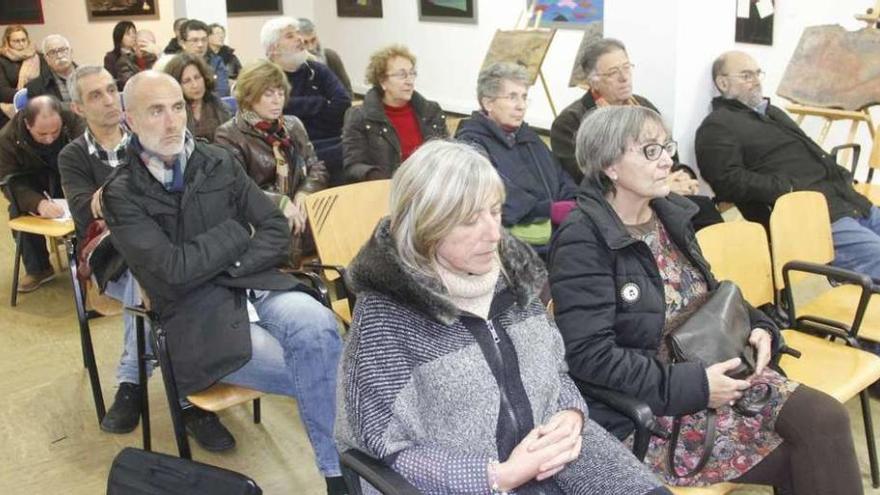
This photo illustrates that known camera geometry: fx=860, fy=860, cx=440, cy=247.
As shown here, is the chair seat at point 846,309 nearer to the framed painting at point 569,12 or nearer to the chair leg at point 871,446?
the chair leg at point 871,446

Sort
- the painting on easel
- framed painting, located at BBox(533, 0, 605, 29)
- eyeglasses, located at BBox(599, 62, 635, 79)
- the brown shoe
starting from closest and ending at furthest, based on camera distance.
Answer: eyeglasses, located at BBox(599, 62, 635, 79)
the brown shoe
the painting on easel
framed painting, located at BBox(533, 0, 605, 29)

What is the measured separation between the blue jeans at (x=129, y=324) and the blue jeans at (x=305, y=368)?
0.48 metres

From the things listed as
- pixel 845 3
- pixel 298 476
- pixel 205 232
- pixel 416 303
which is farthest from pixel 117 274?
pixel 845 3

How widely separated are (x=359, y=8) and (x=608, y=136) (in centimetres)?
917

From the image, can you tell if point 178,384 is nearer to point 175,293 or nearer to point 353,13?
point 175,293

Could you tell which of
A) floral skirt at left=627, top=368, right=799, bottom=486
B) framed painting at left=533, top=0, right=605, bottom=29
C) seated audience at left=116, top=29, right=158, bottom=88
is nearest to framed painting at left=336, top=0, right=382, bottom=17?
framed painting at left=533, top=0, right=605, bottom=29

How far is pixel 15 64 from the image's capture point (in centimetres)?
719

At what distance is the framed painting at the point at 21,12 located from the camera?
980cm

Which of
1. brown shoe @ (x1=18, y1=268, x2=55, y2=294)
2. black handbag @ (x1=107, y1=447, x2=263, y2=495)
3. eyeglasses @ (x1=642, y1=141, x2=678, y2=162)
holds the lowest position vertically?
brown shoe @ (x1=18, y1=268, x2=55, y2=294)

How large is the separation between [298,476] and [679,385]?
1400 mm

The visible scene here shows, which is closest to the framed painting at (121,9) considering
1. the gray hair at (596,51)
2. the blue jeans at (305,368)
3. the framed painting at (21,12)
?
the framed painting at (21,12)

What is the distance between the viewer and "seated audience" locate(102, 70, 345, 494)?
8.13 ft

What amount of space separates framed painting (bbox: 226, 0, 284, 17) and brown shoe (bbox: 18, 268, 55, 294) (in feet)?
24.2

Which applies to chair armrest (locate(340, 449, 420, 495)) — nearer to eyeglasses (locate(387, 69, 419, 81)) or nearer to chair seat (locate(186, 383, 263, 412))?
chair seat (locate(186, 383, 263, 412))
